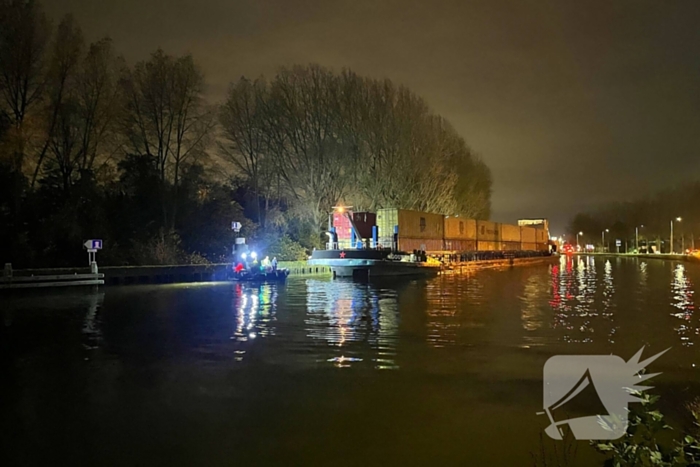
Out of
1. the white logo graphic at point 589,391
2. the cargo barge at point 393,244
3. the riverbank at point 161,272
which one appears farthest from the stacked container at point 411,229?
the white logo graphic at point 589,391

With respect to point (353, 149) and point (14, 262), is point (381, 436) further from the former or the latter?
point (353, 149)

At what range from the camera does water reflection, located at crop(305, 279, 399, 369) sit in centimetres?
1021

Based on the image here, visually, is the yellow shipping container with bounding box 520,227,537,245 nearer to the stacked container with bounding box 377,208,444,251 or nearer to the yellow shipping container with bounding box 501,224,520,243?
the yellow shipping container with bounding box 501,224,520,243

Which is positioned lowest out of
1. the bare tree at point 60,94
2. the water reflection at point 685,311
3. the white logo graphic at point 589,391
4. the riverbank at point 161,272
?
the white logo graphic at point 589,391

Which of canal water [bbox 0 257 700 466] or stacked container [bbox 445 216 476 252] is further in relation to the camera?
stacked container [bbox 445 216 476 252]

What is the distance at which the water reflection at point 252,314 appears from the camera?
12.3 m

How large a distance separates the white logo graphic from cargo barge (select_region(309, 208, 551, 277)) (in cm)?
2348

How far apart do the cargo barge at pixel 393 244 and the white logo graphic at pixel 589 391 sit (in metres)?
23.5

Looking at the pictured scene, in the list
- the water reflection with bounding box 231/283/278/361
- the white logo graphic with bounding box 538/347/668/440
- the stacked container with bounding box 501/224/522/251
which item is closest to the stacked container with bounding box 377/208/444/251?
the water reflection with bounding box 231/283/278/361

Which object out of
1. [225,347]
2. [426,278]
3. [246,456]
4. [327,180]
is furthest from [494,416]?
[327,180]

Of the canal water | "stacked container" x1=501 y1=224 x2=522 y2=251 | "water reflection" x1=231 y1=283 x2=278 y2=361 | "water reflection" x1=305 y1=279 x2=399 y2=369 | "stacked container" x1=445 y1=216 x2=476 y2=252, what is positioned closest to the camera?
the canal water

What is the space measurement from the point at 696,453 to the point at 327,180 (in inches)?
1690

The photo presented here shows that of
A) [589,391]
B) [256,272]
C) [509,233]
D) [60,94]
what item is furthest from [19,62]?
[509,233]

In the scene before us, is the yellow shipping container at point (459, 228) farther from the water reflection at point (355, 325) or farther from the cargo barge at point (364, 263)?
the water reflection at point (355, 325)
